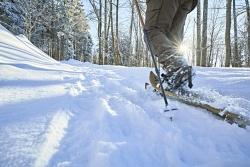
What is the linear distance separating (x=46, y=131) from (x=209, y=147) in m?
0.88

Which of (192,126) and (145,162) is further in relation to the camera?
(192,126)

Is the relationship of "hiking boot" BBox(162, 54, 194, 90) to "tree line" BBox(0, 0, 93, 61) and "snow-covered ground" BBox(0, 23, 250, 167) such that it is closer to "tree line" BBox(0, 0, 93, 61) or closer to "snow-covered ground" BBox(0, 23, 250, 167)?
"snow-covered ground" BBox(0, 23, 250, 167)

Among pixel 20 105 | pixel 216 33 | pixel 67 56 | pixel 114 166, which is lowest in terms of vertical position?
pixel 114 166

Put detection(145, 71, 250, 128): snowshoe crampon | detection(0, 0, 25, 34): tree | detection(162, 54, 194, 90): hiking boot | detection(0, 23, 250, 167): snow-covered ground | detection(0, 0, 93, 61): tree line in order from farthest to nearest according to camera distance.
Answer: detection(0, 0, 93, 61): tree line
detection(0, 0, 25, 34): tree
detection(162, 54, 194, 90): hiking boot
detection(145, 71, 250, 128): snowshoe crampon
detection(0, 23, 250, 167): snow-covered ground

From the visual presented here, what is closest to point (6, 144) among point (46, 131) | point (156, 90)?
point (46, 131)

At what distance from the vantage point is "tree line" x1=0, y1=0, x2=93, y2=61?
24.4 m

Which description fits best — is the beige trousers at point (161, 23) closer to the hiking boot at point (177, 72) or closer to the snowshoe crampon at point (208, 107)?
the hiking boot at point (177, 72)

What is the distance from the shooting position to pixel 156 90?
320cm

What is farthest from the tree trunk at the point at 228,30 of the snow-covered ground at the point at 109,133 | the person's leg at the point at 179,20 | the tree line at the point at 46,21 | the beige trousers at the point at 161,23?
the tree line at the point at 46,21

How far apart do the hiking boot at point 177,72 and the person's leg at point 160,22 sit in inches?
2.7

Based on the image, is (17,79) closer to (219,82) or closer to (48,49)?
(219,82)

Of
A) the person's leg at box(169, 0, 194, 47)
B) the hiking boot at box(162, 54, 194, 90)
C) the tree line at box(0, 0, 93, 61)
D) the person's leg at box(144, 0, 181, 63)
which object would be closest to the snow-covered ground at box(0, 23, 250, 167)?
the hiking boot at box(162, 54, 194, 90)

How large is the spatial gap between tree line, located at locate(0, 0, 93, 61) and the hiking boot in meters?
21.7

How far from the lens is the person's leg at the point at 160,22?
279cm
